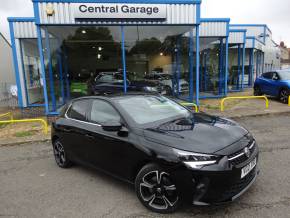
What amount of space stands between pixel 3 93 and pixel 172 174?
51.7 ft

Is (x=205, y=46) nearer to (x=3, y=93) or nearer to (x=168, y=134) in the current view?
(x=168, y=134)

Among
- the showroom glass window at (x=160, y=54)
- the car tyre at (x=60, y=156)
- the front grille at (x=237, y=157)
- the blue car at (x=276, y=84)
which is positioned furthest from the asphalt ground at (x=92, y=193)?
the showroom glass window at (x=160, y=54)

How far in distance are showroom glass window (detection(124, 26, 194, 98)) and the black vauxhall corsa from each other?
22.2 feet

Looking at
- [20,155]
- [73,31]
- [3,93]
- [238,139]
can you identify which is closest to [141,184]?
[238,139]

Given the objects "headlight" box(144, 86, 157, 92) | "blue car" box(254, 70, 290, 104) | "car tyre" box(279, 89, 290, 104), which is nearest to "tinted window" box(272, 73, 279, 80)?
"blue car" box(254, 70, 290, 104)

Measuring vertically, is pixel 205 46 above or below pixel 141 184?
above

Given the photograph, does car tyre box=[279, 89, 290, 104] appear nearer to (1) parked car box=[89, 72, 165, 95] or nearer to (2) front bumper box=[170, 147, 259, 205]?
(1) parked car box=[89, 72, 165, 95]

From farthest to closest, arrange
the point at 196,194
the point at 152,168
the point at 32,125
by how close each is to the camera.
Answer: the point at 32,125 < the point at 152,168 < the point at 196,194

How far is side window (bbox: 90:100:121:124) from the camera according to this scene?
364 cm

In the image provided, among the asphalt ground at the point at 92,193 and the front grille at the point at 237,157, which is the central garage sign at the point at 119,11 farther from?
the front grille at the point at 237,157

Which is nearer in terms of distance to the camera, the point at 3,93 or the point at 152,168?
the point at 152,168

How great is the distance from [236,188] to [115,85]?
377 inches

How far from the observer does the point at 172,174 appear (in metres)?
2.81

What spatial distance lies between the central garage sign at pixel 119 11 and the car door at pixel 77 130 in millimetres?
4675
